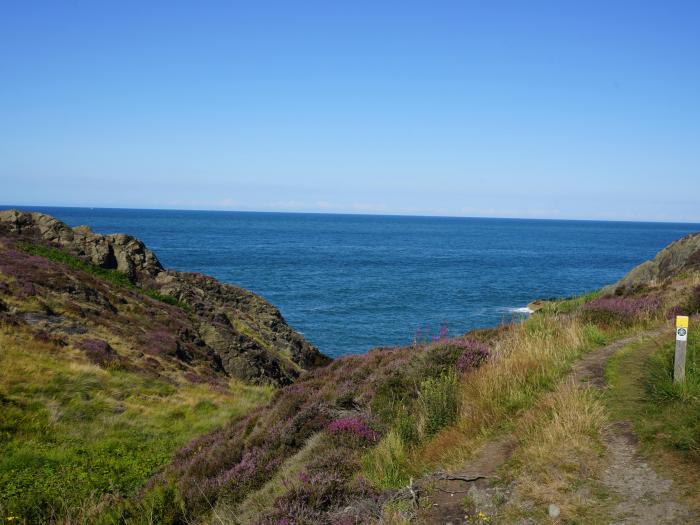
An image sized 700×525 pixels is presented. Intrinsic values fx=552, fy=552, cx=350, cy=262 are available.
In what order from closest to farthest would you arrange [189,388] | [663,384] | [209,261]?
[663,384]
[189,388]
[209,261]

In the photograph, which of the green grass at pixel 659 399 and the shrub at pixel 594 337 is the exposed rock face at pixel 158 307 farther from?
the green grass at pixel 659 399

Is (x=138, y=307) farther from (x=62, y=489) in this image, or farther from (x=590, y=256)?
(x=590, y=256)

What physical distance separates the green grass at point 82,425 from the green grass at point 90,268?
10.4m

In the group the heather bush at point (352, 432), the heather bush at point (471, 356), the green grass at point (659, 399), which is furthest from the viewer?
the heather bush at point (471, 356)

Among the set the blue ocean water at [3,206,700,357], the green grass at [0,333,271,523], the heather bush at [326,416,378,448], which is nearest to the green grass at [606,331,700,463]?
the heather bush at [326,416,378,448]

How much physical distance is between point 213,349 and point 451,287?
48629 millimetres

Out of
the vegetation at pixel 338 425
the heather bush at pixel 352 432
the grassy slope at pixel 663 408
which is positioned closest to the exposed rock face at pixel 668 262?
the vegetation at pixel 338 425

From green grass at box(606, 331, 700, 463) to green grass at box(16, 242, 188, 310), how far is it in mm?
24540

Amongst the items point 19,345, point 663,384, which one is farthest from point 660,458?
point 19,345

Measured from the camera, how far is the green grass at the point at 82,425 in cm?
1112

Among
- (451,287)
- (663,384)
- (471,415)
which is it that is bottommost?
(451,287)

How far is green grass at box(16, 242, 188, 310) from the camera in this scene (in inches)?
1103

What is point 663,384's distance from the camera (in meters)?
7.97

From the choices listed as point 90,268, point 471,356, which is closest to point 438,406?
point 471,356
